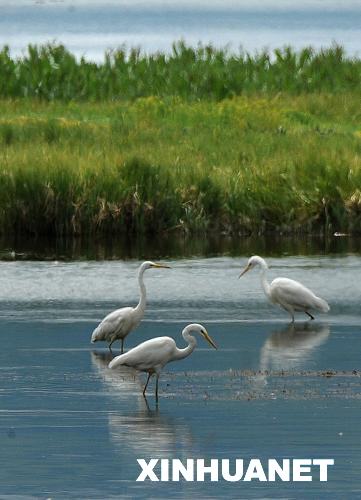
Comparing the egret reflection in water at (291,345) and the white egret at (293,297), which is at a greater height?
the white egret at (293,297)

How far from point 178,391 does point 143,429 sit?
178 cm

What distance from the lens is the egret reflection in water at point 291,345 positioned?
15.9 meters

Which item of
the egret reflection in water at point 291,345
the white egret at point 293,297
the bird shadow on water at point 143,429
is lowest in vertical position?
the egret reflection in water at point 291,345

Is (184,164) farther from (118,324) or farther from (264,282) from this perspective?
(118,324)

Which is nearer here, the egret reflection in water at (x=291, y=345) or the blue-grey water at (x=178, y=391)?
the blue-grey water at (x=178, y=391)

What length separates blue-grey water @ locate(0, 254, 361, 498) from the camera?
11.1 metres

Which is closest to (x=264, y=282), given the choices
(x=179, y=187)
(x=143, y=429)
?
(x=143, y=429)

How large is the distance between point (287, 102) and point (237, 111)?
3.60 meters

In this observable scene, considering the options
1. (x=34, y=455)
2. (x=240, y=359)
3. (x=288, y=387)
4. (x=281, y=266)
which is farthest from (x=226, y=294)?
(x=34, y=455)

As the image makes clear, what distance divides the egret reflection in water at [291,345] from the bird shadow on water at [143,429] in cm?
171

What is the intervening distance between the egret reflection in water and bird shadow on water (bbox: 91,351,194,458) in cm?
171

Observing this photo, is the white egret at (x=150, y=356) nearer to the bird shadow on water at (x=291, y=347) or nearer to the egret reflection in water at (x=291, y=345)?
the bird shadow on water at (x=291, y=347)

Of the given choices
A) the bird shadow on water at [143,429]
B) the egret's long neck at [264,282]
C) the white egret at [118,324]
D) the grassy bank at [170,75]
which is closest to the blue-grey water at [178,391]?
the bird shadow on water at [143,429]

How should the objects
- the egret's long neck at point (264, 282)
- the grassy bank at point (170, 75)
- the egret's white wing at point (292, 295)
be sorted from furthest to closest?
1. the grassy bank at point (170, 75)
2. the egret's long neck at point (264, 282)
3. the egret's white wing at point (292, 295)
